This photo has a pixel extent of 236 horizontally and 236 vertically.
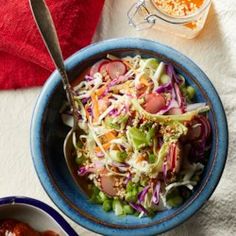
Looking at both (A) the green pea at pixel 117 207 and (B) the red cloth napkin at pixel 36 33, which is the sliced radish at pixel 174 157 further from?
(B) the red cloth napkin at pixel 36 33

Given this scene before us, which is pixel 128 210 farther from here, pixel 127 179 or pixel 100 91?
pixel 100 91

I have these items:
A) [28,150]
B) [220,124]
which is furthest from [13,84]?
[220,124]

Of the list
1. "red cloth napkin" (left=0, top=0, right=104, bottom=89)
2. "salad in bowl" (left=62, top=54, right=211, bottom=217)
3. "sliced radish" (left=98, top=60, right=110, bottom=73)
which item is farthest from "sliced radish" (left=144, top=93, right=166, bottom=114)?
"red cloth napkin" (left=0, top=0, right=104, bottom=89)

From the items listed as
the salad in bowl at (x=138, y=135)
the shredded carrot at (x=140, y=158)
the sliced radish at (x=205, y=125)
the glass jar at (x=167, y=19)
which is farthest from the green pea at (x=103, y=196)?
the glass jar at (x=167, y=19)

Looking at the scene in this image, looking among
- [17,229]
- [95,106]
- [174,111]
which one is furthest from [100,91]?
[17,229]

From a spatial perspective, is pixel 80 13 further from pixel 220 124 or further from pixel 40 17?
pixel 220 124
